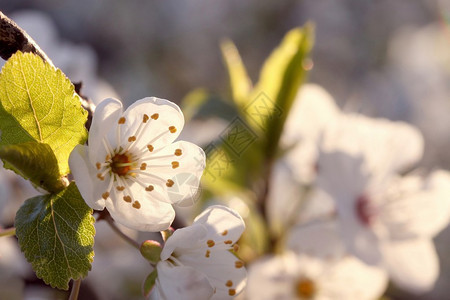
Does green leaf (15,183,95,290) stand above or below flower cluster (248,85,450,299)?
below

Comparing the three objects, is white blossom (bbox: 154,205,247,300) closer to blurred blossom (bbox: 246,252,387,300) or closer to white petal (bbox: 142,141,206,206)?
white petal (bbox: 142,141,206,206)

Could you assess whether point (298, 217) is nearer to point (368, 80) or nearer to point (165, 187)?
point (165, 187)

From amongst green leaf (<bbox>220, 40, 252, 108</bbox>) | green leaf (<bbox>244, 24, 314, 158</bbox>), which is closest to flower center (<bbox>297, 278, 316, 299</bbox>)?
green leaf (<bbox>244, 24, 314, 158</bbox>)

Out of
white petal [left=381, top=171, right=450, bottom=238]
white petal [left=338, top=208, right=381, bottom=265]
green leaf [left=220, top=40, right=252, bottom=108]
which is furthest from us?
green leaf [left=220, top=40, right=252, bottom=108]

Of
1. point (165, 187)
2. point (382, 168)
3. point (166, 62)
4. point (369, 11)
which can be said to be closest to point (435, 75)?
point (369, 11)

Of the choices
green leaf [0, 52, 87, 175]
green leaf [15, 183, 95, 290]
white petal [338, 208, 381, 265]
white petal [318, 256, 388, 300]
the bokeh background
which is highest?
the bokeh background

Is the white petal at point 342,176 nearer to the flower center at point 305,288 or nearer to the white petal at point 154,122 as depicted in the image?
the flower center at point 305,288

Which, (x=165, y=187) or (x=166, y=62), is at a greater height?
(x=166, y=62)
